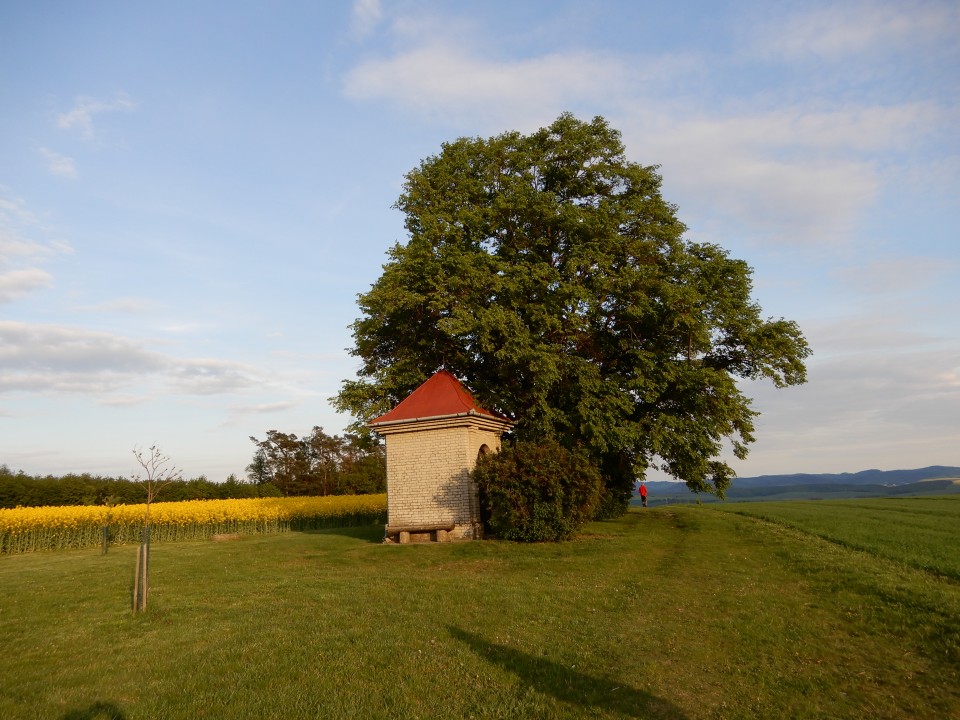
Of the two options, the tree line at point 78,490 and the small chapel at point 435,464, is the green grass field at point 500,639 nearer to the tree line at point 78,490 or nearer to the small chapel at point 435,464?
the small chapel at point 435,464

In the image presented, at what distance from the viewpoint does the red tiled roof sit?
76.0 ft

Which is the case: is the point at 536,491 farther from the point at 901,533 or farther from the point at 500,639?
the point at 901,533

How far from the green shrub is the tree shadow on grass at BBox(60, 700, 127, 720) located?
14950 mm

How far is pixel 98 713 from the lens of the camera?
259 inches

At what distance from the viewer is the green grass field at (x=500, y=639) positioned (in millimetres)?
6910

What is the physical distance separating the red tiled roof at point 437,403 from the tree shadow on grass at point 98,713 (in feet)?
53.4

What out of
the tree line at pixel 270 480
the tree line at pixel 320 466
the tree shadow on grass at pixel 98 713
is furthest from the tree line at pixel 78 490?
the tree shadow on grass at pixel 98 713

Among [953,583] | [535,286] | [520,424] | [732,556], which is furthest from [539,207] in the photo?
[953,583]

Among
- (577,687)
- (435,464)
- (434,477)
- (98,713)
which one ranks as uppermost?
(435,464)

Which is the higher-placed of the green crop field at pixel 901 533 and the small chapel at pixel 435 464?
the small chapel at pixel 435 464

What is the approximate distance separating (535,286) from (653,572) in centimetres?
1359

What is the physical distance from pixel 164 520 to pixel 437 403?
53.1 feet

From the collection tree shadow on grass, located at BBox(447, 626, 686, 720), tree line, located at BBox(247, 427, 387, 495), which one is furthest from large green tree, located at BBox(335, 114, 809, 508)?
tree line, located at BBox(247, 427, 387, 495)

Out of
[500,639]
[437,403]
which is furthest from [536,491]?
[500,639]
